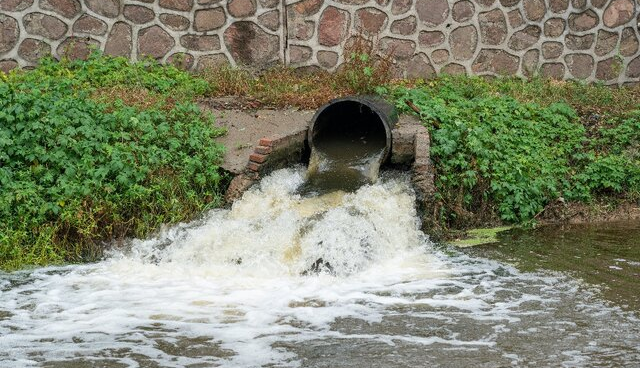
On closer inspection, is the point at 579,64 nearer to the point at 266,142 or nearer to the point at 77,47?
the point at 266,142

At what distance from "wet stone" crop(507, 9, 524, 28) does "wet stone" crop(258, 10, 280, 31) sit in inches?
124

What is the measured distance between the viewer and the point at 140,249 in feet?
29.4

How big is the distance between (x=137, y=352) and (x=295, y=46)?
739 centimetres

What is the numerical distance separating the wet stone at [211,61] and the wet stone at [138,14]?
33.4 inches

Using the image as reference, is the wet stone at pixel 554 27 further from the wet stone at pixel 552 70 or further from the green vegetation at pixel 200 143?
the green vegetation at pixel 200 143

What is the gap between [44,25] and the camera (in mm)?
12633

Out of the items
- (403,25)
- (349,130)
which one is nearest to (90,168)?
(349,130)

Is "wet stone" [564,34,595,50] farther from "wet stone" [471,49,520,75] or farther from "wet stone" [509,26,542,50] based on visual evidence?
"wet stone" [471,49,520,75]

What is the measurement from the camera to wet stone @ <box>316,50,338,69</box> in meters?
13.0

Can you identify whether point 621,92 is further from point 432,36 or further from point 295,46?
point 295,46

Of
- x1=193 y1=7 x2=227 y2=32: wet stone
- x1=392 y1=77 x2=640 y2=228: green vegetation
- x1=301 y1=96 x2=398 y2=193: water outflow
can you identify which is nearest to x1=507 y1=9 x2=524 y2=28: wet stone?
x1=392 y1=77 x2=640 y2=228: green vegetation

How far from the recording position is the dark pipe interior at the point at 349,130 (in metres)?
10.7

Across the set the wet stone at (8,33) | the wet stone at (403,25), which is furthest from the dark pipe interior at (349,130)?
the wet stone at (8,33)

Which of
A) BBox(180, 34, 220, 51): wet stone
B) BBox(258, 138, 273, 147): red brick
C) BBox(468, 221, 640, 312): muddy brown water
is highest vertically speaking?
BBox(180, 34, 220, 51): wet stone
